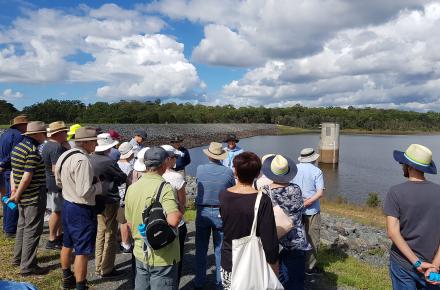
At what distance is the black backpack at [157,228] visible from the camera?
3.00 meters

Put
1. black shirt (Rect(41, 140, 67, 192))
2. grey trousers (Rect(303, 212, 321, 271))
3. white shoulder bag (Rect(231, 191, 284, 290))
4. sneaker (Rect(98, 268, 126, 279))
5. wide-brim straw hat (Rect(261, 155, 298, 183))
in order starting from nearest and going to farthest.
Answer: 1. white shoulder bag (Rect(231, 191, 284, 290))
2. wide-brim straw hat (Rect(261, 155, 298, 183))
3. sneaker (Rect(98, 268, 126, 279))
4. grey trousers (Rect(303, 212, 321, 271))
5. black shirt (Rect(41, 140, 67, 192))

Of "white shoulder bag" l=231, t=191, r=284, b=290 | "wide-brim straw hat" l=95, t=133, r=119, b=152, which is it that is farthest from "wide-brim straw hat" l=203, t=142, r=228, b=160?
"white shoulder bag" l=231, t=191, r=284, b=290

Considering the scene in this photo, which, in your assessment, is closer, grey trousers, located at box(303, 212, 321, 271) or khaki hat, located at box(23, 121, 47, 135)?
khaki hat, located at box(23, 121, 47, 135)

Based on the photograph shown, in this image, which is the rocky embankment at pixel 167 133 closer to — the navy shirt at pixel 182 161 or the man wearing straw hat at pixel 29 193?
the navy shirt at pixel 182 161

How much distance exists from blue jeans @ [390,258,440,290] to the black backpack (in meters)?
2.10

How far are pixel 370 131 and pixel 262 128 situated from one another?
1969 inches

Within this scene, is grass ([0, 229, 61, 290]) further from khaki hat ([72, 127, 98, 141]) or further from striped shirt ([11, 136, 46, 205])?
khaki hat ([72, 127, 98, 141])

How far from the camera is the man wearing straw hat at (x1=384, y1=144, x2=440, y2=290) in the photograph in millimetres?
3104

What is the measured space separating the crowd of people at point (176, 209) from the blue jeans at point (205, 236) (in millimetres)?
→ 13

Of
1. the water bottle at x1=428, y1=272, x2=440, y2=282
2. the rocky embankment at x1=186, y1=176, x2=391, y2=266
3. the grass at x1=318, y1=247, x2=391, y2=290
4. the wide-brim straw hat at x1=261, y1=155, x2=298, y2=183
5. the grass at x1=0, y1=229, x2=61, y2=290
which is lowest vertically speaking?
the rocky embankment at x1=186, y1=176, x2=391, y2=266

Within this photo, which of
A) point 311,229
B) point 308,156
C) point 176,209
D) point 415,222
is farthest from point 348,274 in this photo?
point 176,209

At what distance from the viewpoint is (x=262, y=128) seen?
111000 millimetres

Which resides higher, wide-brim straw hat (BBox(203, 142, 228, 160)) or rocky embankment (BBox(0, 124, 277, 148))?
wide-brim straw hat (BBox(203, 142, 228, 160))

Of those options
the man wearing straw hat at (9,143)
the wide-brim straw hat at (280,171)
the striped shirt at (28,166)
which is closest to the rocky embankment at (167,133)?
the man wearing straw hat at (9,143)
